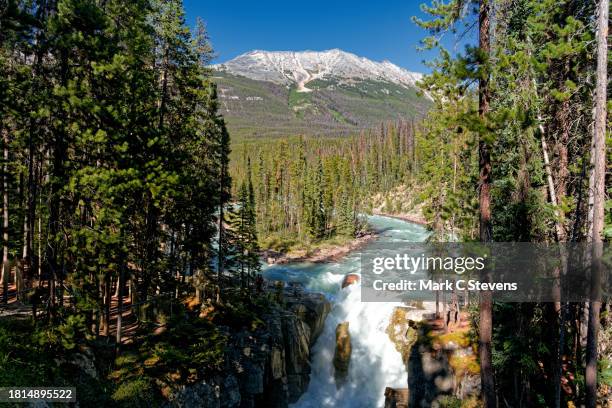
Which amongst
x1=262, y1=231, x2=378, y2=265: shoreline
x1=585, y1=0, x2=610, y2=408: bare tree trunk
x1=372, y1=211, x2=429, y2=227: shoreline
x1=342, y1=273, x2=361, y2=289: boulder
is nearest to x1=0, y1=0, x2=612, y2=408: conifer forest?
x1=585, y1=0, x2=610, y2=408: bare tree trunk

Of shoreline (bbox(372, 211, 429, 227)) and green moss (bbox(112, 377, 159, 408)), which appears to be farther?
shoreline (bbox(372, 211, 429, 227))

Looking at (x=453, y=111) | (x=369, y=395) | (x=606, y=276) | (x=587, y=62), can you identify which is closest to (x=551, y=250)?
(x=606, y=276)

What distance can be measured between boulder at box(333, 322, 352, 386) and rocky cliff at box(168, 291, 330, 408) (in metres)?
1.61

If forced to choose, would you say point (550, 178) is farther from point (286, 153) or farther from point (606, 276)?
point (286, 153)

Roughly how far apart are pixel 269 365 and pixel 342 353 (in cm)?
763

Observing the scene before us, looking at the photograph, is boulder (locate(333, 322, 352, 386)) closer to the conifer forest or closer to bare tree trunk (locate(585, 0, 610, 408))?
the conifer forest

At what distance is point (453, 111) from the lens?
772 cm

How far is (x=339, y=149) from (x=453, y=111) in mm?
123006

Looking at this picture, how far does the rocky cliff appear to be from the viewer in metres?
15.1

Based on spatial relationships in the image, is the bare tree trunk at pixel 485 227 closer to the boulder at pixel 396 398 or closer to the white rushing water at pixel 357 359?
the boulder at pixel 396 398

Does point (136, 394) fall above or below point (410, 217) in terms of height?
below

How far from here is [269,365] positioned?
20.8m

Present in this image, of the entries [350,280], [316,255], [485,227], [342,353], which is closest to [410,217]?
[316,255]

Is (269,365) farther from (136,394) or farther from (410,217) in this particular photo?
(410,217)
